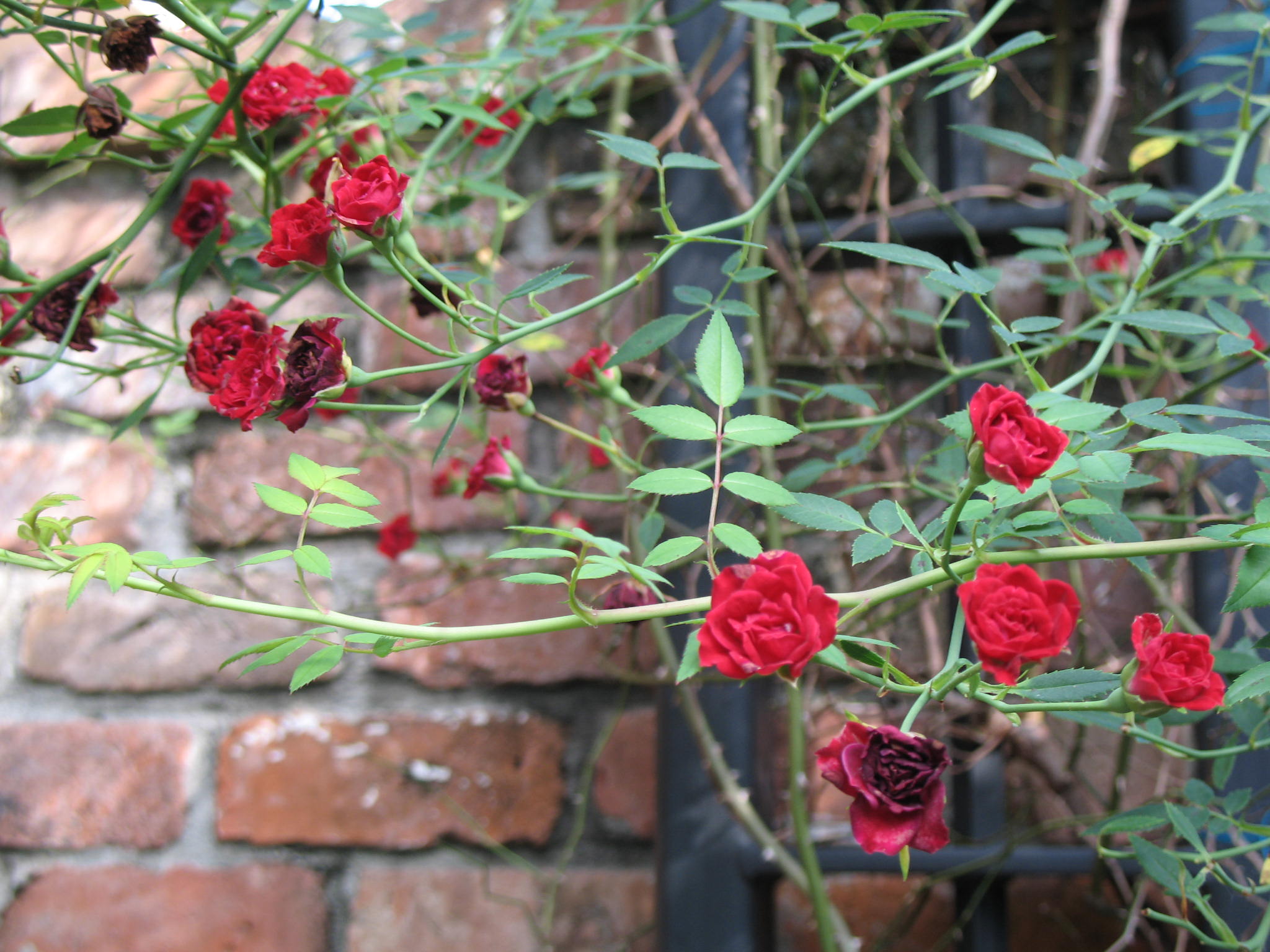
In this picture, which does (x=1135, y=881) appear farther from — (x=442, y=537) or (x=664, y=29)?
(x=664, y=29)

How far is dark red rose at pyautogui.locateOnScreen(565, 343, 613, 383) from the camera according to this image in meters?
0.45

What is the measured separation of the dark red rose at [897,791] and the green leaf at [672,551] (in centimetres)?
7

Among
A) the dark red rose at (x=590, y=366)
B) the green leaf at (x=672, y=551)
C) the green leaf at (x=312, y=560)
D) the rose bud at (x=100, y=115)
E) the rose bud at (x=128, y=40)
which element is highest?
the rose bud at (x=128, y=40)

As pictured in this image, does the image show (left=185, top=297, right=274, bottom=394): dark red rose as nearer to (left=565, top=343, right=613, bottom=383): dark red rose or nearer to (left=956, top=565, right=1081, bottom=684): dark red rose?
(left=565, top=343, right=613, bottom=383): dark red rose

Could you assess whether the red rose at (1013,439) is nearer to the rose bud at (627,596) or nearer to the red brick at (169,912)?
the rose bud at (627,596)

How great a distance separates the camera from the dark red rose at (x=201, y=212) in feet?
1.54

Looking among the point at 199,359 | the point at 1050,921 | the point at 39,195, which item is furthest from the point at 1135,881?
the point at 39,195

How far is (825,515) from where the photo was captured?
12.2 inches

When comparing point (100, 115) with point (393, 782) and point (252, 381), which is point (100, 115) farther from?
point (393, 782)

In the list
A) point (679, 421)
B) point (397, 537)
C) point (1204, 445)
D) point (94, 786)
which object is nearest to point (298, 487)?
point (397, 537)

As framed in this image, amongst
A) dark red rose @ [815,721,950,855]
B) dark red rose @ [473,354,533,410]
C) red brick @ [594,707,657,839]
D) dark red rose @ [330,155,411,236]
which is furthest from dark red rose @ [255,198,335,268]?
red brick @ [594,707,657,839]

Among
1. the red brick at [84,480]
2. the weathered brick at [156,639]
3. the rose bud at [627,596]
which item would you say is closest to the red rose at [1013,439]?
the rose bud at [627,596]

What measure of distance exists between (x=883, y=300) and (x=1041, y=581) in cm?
50

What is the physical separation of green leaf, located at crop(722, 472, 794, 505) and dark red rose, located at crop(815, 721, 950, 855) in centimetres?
7
